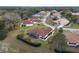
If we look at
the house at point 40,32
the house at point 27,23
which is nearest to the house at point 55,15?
the house at point 40,32

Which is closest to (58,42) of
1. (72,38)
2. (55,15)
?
(72,38)

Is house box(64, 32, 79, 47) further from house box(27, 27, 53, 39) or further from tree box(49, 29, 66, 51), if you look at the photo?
house box(27, 27, 53, 39)

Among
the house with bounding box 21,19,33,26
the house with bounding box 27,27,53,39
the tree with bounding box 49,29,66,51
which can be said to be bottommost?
the tree with bounding box 49,29,66,51

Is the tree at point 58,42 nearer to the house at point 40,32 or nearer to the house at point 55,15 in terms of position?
the house at point 40,32

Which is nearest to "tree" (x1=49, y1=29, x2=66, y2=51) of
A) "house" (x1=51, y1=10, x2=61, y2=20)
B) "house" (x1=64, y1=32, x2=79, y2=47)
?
"house" (x1=64, y1=32, x2=79, y2=47)

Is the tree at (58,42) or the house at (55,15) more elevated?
the house at (55,15)

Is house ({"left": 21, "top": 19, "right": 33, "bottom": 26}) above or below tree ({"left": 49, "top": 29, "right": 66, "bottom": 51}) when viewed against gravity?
above
